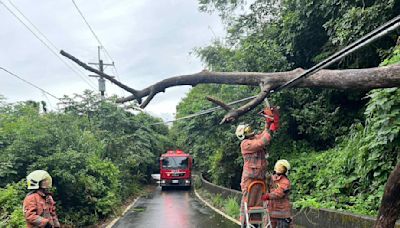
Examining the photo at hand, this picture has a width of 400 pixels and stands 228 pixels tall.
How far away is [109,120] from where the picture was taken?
2259 cm

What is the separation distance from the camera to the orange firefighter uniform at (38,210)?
589cm

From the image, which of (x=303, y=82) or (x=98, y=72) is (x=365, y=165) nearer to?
(x=303, y=82)

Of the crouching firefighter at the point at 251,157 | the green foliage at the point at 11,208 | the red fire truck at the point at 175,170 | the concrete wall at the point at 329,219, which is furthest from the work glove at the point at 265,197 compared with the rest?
the red fire truck at the point at 175,170

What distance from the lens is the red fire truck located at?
3002 cm

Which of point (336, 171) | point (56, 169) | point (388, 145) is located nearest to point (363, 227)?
point (388, 145)

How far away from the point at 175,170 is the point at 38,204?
24.3 metres

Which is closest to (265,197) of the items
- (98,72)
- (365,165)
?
(98,72)

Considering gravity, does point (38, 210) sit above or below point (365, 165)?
below

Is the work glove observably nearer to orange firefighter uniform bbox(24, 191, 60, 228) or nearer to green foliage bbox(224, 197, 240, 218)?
orange firefighter uniform bbox(24, 191, 60, 228)

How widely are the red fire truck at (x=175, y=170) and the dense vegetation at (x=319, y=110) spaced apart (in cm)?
847

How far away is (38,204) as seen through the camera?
6.07 m

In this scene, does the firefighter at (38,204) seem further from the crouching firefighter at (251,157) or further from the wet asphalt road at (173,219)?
the wet asphalt road at (173,219)

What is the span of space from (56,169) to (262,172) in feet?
21.1

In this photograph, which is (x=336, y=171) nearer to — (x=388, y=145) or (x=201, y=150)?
(x=388, y=145)
